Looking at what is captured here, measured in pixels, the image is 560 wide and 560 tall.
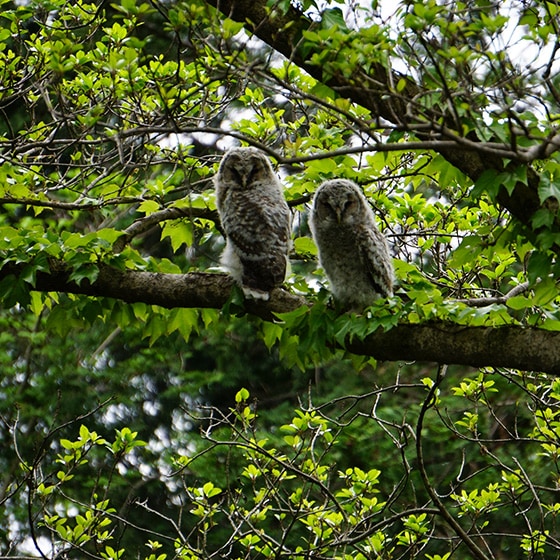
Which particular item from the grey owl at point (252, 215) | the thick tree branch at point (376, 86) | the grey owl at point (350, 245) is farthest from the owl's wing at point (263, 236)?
the thick tree branch at point (376, 86)

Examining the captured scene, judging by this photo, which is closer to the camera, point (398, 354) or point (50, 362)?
point (398, 354)

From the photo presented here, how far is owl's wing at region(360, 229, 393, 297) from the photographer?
5.16m

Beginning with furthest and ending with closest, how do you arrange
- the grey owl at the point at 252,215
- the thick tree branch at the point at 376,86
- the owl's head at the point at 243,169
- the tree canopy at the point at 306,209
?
the owl's head at the point at 243,169 < the grey owl at the point at 252,215 < the thick tree branch at the point at 376,86 < the tree canopy at the point at 306,209

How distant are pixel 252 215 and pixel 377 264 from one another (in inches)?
34.2

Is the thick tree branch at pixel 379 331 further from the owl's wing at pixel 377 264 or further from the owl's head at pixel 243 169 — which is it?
the owl's head at pixel 243 169

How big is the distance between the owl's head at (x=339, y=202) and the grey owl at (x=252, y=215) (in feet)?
0.85

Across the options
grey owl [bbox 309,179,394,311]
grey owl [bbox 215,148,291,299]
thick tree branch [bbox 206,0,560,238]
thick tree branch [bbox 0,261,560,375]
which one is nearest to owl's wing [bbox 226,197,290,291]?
grey owl [bbox 215,148,291,299]

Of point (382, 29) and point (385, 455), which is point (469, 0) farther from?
point (385, 455)

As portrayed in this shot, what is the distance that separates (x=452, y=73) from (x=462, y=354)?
5.19 ft

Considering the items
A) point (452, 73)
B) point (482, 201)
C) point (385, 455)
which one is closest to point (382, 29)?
point (452, 73)

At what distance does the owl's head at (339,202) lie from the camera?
533 centimetres

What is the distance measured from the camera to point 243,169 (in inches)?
225

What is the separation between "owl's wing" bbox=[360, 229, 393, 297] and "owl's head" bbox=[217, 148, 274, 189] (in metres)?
0.88

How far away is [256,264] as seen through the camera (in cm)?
514
